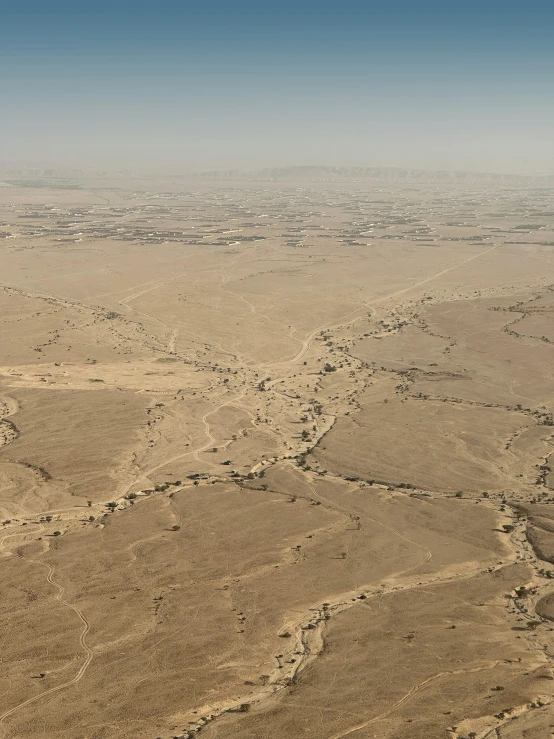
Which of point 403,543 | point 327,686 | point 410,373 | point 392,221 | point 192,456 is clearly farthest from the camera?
point 392,221

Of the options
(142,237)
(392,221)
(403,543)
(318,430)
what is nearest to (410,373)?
(318,430)

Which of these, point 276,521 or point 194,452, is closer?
point 276,521

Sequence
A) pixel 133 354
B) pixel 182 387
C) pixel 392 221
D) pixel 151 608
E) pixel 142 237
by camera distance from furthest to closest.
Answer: pixel 392 221
pixel 142 237
pixel 133 354
pixel 182 387
pixel 151 608

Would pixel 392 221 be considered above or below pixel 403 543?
above

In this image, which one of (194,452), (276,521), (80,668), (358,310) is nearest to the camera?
(80,668)

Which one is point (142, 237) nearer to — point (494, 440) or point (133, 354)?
point (133, 354)

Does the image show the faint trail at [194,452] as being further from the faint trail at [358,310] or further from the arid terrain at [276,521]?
the faint trail at [358,310]

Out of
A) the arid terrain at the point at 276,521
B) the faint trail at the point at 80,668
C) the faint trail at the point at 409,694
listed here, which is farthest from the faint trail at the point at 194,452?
the faint trail at the point at 409,694

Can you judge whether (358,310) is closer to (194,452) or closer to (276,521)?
(194,452)

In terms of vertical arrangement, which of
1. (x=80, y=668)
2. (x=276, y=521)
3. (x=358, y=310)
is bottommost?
(x=80, y=668)

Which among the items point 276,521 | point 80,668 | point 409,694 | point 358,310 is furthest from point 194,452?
point 358,310
